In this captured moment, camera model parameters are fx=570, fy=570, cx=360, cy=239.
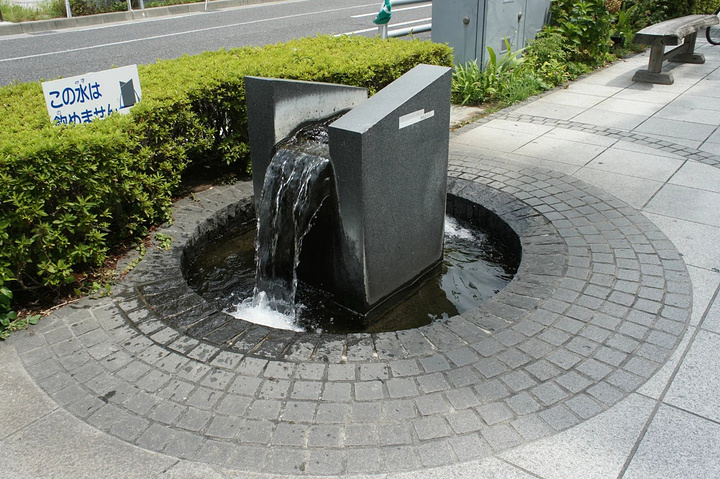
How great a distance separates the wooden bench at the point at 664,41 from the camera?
29.2 ft

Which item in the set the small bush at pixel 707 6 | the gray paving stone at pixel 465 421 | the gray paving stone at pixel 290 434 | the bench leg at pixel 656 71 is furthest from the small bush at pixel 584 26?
the gray paving stone at pixel 290 434

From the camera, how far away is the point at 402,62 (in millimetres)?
6973

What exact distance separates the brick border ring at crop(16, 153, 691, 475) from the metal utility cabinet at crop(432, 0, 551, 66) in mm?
5762

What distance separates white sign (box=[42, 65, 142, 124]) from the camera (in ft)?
13.8

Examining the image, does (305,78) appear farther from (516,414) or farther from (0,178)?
(516,414)

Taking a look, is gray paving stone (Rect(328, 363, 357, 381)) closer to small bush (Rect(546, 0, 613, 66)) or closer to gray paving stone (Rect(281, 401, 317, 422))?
gray paving stone (Rect(281, 401, 317, 422))

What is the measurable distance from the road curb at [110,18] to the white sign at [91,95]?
558 inches

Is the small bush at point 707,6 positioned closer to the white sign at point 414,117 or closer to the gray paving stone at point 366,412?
the white sign at point 414,117

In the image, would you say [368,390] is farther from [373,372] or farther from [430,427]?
[430,427]

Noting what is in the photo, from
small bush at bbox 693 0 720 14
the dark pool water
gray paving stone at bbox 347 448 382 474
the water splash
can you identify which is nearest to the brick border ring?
gray paving stone at bbox 347 448 382 474

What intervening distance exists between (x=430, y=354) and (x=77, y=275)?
8.57 feet

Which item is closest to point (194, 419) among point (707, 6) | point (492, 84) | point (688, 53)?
point (492, 84)

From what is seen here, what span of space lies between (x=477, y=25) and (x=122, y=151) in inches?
261

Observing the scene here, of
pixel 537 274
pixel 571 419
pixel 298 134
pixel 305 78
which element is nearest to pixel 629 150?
pixel 537 274
